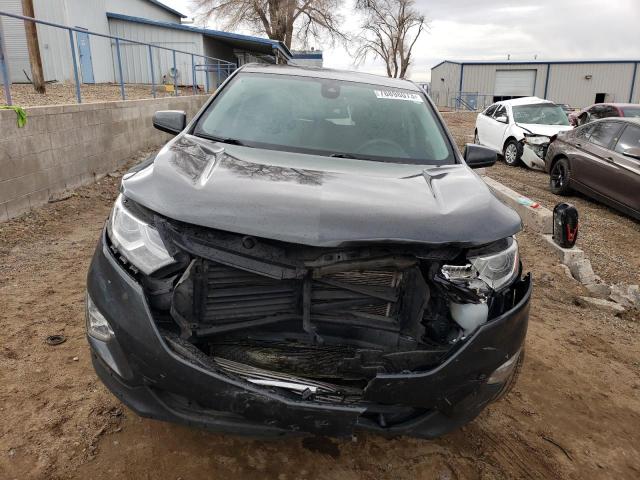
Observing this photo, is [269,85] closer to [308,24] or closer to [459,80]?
[308,24]

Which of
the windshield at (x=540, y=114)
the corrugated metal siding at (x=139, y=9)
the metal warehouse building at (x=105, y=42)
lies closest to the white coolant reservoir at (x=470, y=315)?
the metal warehouse building at (x=105, y=42)

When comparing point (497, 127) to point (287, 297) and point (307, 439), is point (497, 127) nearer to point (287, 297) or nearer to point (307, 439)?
point (307, 439)

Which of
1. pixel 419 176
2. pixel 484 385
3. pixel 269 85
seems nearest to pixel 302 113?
pixel 269 85

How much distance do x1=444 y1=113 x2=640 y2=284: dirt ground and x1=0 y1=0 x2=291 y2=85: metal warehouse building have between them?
8.98 metres

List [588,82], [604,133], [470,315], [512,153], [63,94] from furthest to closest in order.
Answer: [588,82] < [512,153] < [63,94] < [604,133] < [470,315]

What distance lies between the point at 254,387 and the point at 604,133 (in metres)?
8.33

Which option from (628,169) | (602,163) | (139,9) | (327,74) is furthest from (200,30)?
(327,74)

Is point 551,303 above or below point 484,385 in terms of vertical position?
below

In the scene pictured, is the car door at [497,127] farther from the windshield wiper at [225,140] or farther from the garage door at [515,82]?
the garage door at [515,82]

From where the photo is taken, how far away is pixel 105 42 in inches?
727

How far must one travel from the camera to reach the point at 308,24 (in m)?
37.3

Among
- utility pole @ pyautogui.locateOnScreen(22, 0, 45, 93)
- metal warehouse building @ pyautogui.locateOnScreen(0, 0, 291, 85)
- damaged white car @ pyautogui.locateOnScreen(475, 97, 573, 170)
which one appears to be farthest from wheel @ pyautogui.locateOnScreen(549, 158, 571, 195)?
utility pole @ pyautogui.locateOnScreen(22, 0, 45, 93)

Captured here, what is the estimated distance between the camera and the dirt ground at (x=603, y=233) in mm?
5586

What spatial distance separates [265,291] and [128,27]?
25165mm
